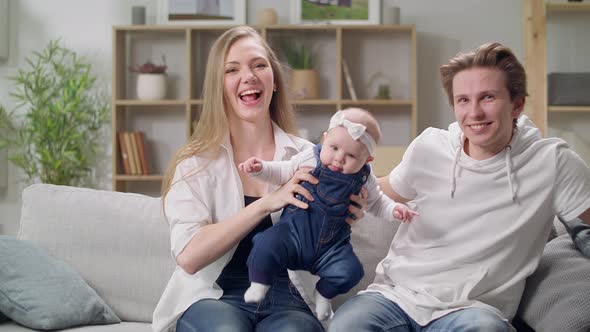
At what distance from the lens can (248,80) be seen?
7.28 ft

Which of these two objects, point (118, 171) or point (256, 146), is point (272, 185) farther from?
point (118, 171)

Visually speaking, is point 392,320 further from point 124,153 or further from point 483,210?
point 124,153

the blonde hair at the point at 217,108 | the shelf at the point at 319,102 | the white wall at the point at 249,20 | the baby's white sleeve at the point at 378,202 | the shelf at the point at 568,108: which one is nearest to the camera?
the baby's white sleeve at the point at 378,202

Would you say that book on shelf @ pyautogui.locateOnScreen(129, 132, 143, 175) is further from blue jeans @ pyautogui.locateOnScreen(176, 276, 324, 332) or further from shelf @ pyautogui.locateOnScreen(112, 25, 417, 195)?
blue jeans @ pyautogui.locateOnScreen(176, 276, 324, 332)

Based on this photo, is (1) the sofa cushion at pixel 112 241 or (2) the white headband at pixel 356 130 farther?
(1) the sofa cushion at pixel 112 241

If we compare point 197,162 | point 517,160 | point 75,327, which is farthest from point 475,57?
point 75,327

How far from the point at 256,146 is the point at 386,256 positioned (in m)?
0.52

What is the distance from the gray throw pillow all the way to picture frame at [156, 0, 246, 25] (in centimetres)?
333

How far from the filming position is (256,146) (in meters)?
2.29

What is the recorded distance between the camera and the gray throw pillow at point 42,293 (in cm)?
224

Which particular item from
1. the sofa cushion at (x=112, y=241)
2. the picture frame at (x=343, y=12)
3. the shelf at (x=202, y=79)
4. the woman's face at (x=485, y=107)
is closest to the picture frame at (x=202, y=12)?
the shelf at (x=202, y=79)

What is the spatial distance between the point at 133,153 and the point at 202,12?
1147 millimetres

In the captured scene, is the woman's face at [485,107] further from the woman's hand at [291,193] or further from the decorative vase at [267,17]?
the decorative vase at [267,17]

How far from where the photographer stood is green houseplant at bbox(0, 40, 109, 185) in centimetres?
529
